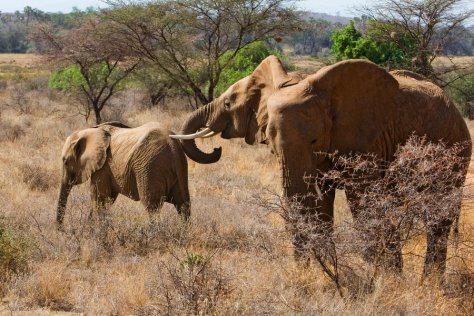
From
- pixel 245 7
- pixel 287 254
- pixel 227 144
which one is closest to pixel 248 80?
pixel 287 254

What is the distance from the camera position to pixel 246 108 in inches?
242

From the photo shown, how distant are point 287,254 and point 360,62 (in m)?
1.59

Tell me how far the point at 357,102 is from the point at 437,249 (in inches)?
50.2

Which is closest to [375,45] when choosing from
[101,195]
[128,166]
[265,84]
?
[101,195]

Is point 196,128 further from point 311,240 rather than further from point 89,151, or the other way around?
point 311,240

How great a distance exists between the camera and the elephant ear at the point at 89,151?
841 cm

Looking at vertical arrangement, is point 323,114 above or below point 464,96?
above

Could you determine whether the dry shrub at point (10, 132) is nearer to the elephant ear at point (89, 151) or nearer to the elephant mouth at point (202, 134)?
the elephant ear at point (89, 151)

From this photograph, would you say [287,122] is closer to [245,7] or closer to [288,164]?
[288,164]

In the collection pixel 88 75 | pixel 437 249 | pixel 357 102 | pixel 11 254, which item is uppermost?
pixel 357 102

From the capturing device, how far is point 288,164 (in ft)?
17.3

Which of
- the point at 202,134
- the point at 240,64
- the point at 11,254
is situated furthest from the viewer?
the point at 240,64

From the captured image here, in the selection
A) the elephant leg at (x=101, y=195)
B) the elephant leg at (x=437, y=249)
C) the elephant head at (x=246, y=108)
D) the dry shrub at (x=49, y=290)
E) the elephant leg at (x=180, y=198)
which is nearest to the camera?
the dry shrub at (x=49, y=290)

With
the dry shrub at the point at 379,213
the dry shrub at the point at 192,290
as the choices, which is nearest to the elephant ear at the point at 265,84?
the dry shrub at the point at 379,213
